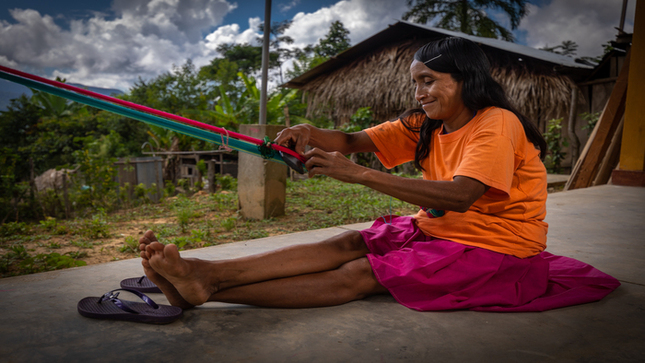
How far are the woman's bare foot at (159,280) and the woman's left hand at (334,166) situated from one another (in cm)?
67

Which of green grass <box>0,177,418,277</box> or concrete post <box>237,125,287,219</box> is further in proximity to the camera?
concrete post <box>237,125,287,219</box>

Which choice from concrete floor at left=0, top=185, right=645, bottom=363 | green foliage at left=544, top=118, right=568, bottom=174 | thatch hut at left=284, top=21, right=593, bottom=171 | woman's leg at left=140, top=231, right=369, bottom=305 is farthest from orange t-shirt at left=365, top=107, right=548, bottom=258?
green foliage at left=544, top=118, right=568, bottom=174

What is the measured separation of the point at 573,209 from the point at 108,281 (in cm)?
397

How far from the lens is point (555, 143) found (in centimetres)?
857

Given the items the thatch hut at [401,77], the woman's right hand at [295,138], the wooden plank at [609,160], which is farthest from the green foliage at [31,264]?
the thatch hut at [401,77]

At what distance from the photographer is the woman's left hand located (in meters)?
1.56

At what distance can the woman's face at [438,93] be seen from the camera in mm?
1745

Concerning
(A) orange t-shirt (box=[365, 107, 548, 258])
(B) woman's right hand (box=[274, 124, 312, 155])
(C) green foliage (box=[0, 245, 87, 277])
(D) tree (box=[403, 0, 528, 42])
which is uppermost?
(D) tree (box=[403, 0, 528, 42])

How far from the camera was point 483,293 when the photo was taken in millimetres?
1691

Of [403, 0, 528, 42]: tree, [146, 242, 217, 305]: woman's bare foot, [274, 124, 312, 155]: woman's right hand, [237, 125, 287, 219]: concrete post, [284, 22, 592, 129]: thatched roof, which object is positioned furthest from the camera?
[403, 0, 528, 42]: tree

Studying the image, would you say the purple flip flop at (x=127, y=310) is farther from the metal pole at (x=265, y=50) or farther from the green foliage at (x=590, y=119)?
the green foliage at (x=590, y=119)

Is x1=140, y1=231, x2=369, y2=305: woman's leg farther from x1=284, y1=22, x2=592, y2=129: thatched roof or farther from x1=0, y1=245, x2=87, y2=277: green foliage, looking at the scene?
x1=284, y1=22, x2=592, y2=129: thatched roof

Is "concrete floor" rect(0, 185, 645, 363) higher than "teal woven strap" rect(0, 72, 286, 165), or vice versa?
"teal woven strap" rect(0, 72, 286, 165)

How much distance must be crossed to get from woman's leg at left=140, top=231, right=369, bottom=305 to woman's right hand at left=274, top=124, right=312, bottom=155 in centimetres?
50
